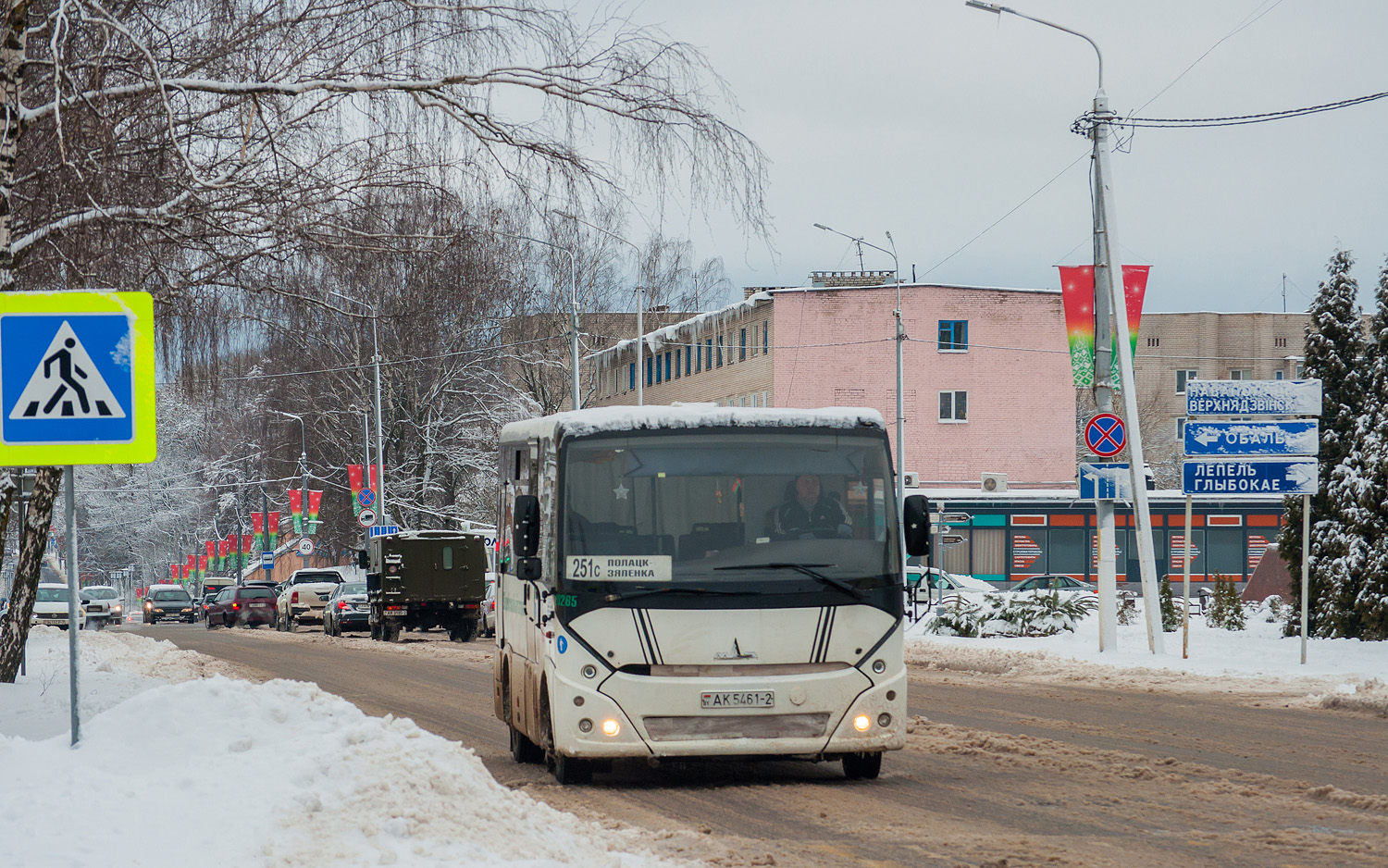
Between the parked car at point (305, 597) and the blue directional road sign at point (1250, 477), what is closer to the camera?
the blue directional road sign at point (1250, 477)

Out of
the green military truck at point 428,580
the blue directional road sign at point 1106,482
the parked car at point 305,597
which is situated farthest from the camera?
the parked car at point 305,597

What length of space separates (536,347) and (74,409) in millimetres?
50428

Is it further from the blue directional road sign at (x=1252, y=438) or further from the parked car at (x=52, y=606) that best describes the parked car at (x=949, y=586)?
the parked car at (x=52, y=606)

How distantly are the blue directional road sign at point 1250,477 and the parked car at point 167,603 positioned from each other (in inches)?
2247

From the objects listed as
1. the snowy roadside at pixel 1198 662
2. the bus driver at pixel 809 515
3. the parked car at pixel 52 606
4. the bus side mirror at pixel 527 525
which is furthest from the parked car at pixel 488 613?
the bus driver at pixel 809 515

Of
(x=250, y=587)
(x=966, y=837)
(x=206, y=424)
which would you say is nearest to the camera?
(x=966, y=837)

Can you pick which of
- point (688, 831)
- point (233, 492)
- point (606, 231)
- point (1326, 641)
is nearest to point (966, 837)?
point (688, 831)

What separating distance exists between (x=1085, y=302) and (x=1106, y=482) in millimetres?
2608

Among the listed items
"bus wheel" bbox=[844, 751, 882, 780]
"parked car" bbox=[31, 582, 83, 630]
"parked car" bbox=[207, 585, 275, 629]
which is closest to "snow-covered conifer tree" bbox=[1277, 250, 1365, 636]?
"bus wheel" bbox=[844, 751, 882, 780]

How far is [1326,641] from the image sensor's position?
76.6 ft

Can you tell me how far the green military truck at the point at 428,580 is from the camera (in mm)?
38125

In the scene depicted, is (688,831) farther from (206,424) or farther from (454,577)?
(454,577)

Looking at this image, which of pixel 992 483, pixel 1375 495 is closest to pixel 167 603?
pixel 992 483

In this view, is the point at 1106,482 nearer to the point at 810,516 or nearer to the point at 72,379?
the point at 810,516
